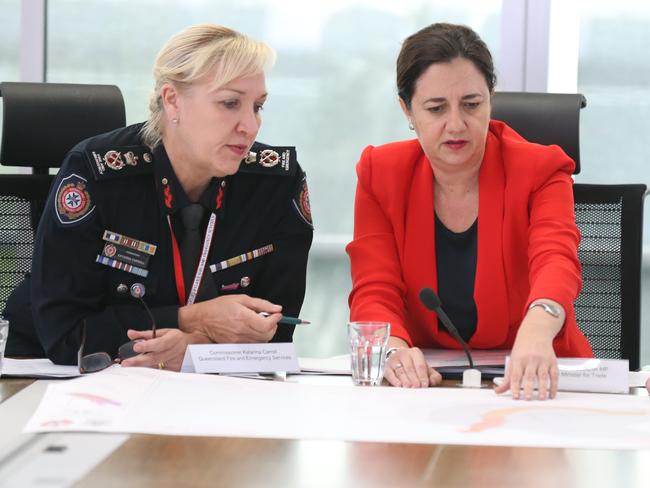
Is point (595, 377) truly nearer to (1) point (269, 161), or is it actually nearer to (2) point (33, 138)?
(1) point (269, 161)

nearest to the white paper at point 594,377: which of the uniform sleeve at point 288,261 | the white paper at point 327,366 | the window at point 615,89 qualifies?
the white paper at point 327,366

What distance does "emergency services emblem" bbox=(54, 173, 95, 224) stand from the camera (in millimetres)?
1893

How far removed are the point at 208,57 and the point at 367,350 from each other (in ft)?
2.45

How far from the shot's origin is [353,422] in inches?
48.7

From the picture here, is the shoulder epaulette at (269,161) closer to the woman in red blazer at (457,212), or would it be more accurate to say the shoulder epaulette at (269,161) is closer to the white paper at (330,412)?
the woman in red blazer at (457,212)

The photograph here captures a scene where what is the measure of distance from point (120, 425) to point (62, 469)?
0.59ft

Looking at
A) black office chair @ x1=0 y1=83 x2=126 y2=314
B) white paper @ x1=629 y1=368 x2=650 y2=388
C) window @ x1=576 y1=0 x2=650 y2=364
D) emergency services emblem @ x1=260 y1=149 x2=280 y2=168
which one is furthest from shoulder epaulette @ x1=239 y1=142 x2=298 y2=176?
window @ x1=576 y1=0 x2=650 y2=364

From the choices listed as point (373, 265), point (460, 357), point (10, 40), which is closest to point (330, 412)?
point (460, 357)

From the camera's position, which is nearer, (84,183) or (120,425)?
(120,425)

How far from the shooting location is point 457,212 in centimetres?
213

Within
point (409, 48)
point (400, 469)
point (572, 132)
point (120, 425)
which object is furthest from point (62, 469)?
point (572, 132)

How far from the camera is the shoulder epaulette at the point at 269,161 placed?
2.16m

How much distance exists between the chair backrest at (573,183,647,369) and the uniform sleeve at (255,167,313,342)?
742mm

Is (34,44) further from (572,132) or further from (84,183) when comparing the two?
(572,132)
